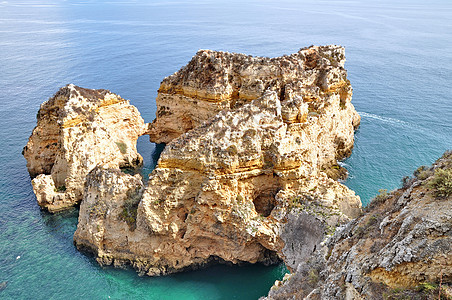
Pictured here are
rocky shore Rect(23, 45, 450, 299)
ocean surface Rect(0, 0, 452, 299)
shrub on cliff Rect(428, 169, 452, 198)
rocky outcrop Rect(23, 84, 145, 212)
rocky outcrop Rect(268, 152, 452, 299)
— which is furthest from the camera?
rocky outcrop Rect(23, 84, 145, 212)

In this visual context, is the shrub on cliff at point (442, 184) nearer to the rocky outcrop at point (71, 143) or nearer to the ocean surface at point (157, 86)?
the ocean surface at point (157, 86)

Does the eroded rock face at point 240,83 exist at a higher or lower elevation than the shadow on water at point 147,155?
higher

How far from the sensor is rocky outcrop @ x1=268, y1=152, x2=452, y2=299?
9000 mm

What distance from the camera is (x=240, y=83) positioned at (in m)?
39.1

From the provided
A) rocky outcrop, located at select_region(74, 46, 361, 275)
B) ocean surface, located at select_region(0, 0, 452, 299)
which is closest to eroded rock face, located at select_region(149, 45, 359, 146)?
rocky outcrop, located at select_region(74, 46, 361, 275)

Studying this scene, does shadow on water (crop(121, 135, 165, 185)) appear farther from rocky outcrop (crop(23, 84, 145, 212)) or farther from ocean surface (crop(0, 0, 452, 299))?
rocky outcrop (crop(23, 84, 145, 212))

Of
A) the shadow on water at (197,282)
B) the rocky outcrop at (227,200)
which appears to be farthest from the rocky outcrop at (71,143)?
the shadow on water at (197,282)

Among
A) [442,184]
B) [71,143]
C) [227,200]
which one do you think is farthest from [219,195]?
[71,143]

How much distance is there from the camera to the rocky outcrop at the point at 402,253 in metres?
9.00

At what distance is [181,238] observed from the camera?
84.6ft

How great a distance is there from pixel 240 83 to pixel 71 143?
20.5m

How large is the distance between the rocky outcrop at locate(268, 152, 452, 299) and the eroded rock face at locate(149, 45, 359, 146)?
21.4 metres

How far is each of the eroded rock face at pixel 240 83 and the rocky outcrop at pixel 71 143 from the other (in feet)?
24.2

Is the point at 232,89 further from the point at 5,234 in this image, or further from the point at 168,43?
the point at 168,43
